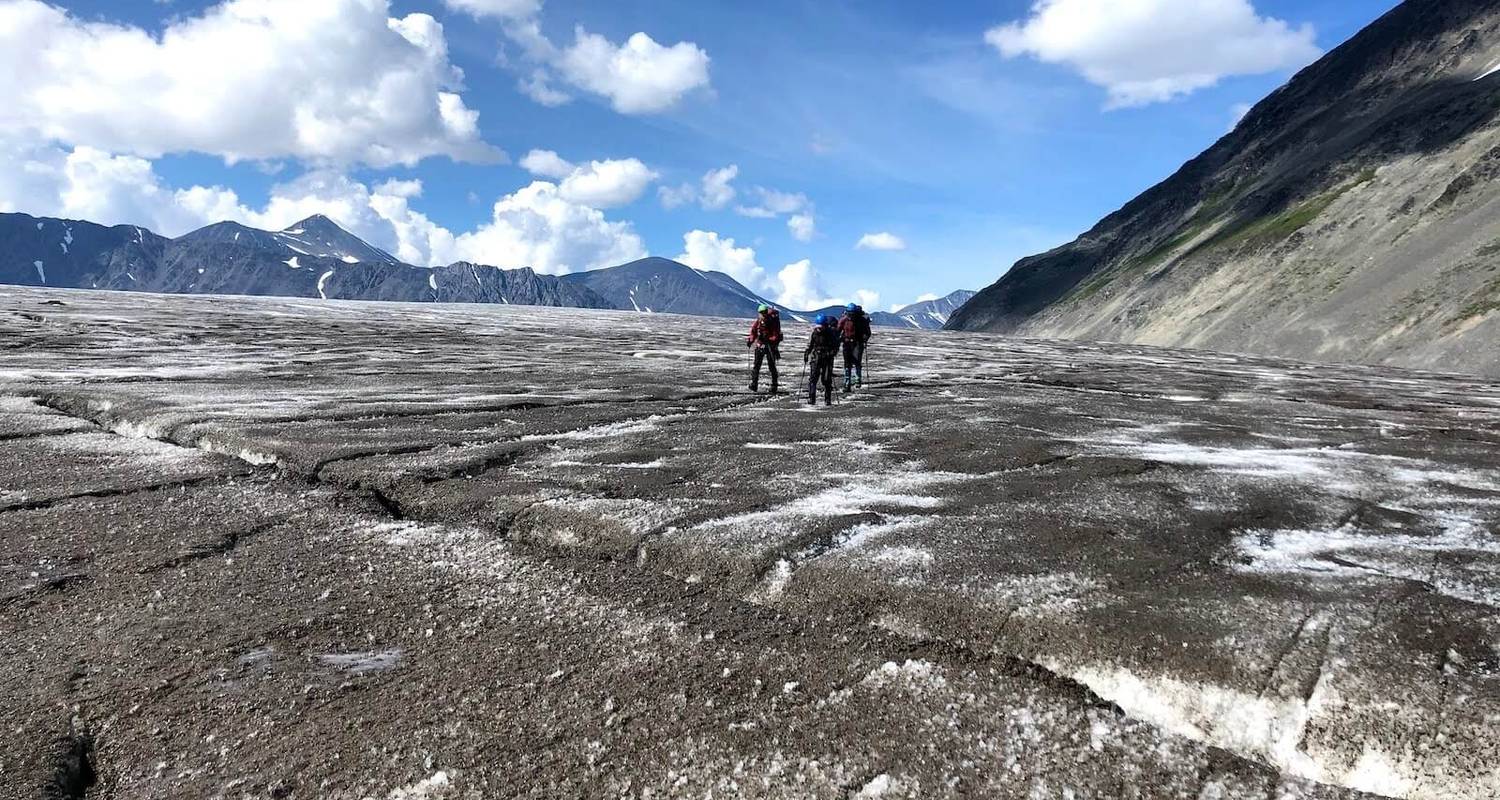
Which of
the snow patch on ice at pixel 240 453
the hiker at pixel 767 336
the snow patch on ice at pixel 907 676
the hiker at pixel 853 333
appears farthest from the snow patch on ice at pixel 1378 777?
the hiker at pixel 853 333

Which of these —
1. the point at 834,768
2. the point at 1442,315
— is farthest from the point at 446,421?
the point at 1442,315

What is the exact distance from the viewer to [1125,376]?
93.9 ft

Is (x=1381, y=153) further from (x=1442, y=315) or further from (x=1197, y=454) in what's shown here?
(x=1197, y=454)

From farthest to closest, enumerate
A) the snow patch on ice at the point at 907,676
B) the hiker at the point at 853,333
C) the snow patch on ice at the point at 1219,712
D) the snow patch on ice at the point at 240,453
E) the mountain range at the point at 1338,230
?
the mountain range at the point at 1338,230, the hiker at the point at 853,333, the snow patch on ice at the point at 240,453, the snow patch on ice at the point at 907,676, the snow patch on ice at the point at 1219,712

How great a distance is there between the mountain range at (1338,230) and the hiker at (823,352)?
48.3 m

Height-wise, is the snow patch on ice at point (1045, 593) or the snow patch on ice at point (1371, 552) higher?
the snow patch on ice at point (1371, 552)

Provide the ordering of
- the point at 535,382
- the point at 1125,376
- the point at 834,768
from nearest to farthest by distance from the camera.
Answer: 1. the point at 834,768
2. the point at 535,382
3. the point at 1125,376

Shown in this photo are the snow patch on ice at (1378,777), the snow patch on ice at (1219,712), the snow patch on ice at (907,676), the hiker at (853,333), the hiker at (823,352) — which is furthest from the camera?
the hiker at (853,333)

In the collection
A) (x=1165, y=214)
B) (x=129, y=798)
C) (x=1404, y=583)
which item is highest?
(x=1165, y=214)

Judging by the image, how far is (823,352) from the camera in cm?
1688

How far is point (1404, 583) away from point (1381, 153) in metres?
103

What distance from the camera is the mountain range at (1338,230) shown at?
187 feet

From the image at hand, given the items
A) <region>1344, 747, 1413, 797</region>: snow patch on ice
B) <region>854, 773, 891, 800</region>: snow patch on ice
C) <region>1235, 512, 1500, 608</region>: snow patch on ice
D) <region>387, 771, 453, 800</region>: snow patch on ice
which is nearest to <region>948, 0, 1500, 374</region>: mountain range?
<region>1235, 512, 1500, 608</region>: snow patch on ice

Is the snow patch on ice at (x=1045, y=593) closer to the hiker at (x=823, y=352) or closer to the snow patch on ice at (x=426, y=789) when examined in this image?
the snow patch on ice at (x=426, y=789)
